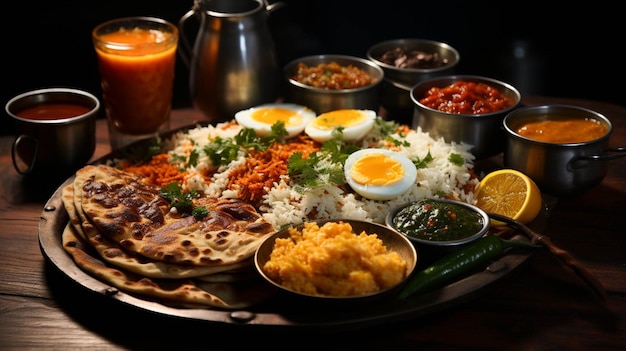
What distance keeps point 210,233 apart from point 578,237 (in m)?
1.77

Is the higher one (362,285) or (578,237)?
(362,285)

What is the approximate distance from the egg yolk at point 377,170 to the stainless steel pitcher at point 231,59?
125 centimetres

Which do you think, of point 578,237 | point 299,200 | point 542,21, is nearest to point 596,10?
point 542,21

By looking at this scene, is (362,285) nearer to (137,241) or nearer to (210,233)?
(210,233)

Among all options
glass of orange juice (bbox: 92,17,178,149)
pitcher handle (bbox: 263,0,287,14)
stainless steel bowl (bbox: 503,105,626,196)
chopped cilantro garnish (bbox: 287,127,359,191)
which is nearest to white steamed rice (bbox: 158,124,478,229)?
chopped cilantro garnish (bbox: 287,127,359,191)

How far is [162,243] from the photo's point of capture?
3.18 meters

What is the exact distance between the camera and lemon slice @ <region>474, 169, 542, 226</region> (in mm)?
3541

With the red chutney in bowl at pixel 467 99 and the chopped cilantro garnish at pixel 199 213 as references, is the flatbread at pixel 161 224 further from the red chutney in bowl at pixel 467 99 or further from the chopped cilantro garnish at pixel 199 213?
the red chutney in bowl at pixel 467 99

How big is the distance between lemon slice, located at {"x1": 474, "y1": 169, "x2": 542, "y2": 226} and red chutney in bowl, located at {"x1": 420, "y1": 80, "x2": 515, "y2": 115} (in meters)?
0.55

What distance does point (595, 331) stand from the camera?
9.65ft

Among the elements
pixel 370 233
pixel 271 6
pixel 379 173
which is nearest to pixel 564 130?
pixel 379 173

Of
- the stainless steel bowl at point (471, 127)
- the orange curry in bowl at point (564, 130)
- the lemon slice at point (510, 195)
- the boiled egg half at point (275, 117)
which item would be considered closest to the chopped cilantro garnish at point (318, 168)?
the boiled egg half at point (275, 117)

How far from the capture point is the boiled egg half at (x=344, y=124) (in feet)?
13.7

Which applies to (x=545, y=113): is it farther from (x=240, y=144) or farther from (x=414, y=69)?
(x=240, y=144)
